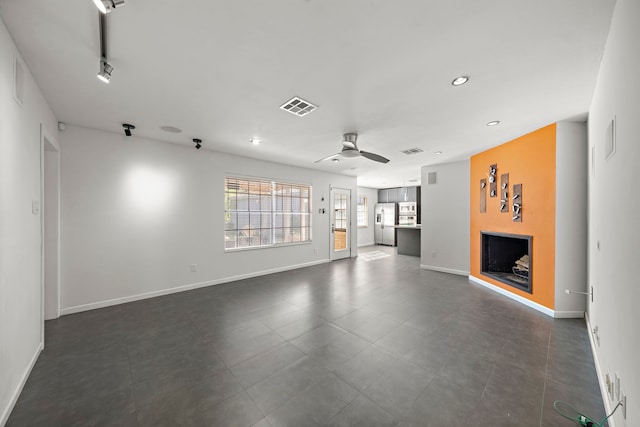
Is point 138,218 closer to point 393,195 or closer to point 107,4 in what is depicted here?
point 107,4

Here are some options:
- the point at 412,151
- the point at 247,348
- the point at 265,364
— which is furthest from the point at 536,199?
the point at 247,348

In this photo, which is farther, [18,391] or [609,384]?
[18,391]

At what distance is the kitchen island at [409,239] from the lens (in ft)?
25.7

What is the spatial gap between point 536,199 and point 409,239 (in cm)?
471

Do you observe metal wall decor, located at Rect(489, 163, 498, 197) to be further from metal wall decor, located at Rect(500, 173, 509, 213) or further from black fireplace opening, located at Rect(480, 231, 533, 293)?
black fireplace opening, located at Rect(480, 231, 533, 293)

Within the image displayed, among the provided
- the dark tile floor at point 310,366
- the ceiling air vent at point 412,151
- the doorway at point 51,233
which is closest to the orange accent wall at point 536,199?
the dark tile floor at point 310,366

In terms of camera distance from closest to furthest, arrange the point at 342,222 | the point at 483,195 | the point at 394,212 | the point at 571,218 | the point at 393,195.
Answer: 1. the point at 571,218
2. the point at 483,195
3. the point at 342,222
4. the point at 394,212
5. the point at 393,195

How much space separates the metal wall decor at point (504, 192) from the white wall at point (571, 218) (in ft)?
2.51

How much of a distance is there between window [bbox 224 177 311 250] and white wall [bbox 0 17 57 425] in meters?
2.71

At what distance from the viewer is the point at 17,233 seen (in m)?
1.83

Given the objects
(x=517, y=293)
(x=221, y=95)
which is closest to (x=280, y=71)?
(x=221, y=95)

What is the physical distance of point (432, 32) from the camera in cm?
158

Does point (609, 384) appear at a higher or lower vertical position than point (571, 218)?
lower

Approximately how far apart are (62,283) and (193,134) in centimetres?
276
